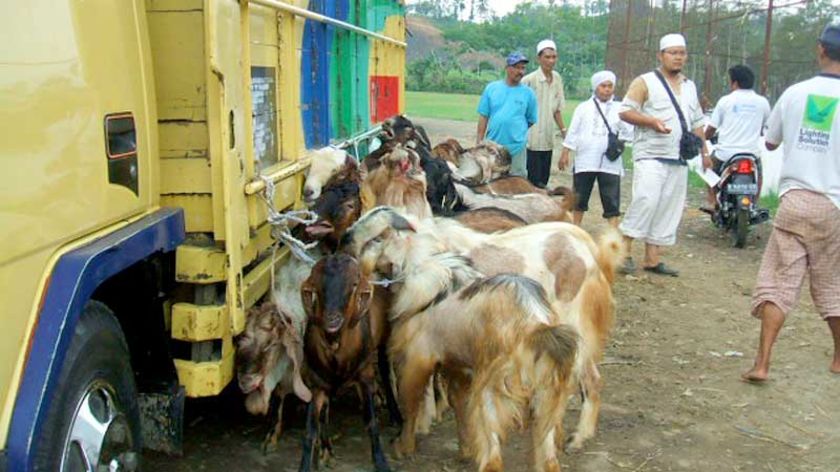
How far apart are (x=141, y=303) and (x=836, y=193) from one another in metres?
3.80

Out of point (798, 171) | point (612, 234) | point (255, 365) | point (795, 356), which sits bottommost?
point (795, 356)

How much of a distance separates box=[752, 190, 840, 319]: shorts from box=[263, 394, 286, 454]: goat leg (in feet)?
9.39

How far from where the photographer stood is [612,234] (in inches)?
182

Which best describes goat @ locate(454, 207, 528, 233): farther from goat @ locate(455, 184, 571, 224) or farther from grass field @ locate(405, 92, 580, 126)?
grass field @ locate(405, 92, 580, 126)

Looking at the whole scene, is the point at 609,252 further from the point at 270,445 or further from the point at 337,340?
the point at 270,445

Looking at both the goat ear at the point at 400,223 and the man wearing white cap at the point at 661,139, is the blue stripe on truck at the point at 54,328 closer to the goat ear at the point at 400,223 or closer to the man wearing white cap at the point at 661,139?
the goat ear at the point at 400,223

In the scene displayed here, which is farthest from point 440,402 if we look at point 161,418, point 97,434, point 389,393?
point 97,434

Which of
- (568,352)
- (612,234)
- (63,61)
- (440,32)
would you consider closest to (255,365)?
(568,352)

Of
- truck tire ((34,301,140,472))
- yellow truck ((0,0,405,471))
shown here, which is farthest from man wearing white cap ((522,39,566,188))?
truck tire ((34,301,140,472))

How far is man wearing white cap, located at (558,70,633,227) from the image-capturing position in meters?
8.17

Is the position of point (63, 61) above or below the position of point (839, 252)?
above

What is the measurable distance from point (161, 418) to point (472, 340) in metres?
1.27

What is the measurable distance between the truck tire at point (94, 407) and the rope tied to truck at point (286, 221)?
3.13ft

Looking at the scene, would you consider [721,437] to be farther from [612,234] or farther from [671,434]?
[612,234]
